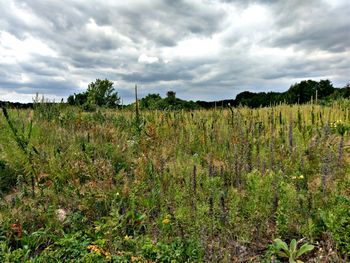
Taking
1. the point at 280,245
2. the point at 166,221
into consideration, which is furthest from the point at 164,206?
the point at 280,245

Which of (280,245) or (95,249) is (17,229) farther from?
(280,245)

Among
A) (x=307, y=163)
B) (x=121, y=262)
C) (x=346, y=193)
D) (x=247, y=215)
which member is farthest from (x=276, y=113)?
(x=121, y=262)

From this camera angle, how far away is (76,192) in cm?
369

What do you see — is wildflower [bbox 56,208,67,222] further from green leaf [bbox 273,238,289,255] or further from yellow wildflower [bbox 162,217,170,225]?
green leaf [bbox 273,238,289,255]

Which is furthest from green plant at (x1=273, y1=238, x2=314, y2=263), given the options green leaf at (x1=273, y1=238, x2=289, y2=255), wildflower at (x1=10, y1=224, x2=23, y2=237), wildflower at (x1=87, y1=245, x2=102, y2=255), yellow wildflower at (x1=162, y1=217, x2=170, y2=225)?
wildflower at (x1=10, y1=224, x2=23, y2=237)

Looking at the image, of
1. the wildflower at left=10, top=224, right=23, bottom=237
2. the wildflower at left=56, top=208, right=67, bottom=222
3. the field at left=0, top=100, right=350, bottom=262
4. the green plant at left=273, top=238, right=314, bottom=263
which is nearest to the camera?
the green plant at left=273, top=238, right=314, bottom=263

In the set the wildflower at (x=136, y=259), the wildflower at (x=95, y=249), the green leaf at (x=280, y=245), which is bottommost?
the wildflower at (x=136, y=259)

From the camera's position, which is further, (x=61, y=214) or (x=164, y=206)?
(x=164, y=206)

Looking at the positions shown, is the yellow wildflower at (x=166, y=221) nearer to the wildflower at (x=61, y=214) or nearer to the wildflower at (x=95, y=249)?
the wildflower at (x=95, y=249)

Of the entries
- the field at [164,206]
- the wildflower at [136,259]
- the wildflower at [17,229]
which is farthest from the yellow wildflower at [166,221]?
the wildflower at [17,229]

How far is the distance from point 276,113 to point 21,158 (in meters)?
6.83

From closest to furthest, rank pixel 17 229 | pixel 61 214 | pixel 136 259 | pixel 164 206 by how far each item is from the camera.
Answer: pixel 136 259 → pixel 17 229 → pixel 61 214 → pixel 164 206

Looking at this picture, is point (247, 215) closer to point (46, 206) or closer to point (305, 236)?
point (305, 236)

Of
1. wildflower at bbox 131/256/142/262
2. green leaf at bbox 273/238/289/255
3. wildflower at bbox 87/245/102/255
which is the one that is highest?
green leaf at bbox 273/238/289/255
